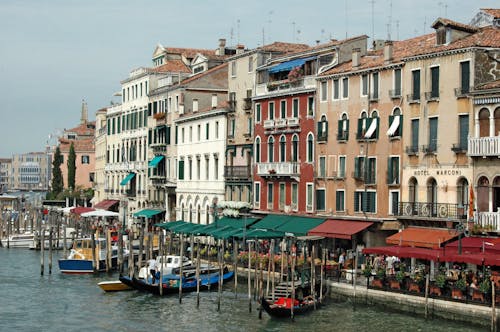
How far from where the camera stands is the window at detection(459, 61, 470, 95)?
136 ft

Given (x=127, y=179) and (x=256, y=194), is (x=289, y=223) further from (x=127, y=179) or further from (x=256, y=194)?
(x=127, y=179)

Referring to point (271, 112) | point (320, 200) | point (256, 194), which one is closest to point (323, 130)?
point (320, 200)

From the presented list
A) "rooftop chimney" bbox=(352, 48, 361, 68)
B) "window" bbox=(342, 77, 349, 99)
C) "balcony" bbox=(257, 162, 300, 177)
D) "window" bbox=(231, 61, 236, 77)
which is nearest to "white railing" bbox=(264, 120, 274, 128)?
"balcony" bbox=(257, 162, 300, 177)

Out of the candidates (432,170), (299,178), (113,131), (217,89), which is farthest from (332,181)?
(113,131)

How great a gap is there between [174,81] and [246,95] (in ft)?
44.4

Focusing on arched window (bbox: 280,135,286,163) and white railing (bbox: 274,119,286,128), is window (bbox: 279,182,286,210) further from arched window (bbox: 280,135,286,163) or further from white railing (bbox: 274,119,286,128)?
white railing (bbox: 274,119,286,128)

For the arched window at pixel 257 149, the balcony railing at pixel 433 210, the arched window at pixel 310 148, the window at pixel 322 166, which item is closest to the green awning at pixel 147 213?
the arched window at pixel 257 149

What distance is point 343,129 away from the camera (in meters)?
49.6

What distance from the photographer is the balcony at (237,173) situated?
58625 mm

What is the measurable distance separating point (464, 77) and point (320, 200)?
12.1 meters

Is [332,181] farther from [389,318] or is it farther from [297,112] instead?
[389,318]

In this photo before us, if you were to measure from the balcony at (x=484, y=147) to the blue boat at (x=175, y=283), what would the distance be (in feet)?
42.2

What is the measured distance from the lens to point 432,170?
43688 millimetres

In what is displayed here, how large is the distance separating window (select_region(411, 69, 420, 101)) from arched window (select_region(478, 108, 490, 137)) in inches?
163
